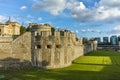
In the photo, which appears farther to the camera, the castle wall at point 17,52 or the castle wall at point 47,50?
the castle wall at point 17,52

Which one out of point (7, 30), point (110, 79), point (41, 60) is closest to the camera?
point (110, 79)

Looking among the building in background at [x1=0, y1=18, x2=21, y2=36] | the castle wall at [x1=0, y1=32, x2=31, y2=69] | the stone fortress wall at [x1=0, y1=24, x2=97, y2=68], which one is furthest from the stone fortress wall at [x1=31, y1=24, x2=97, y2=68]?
the building in background at [x1=0, y1=18, x2=21, y2=36]

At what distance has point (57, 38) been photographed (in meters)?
33.8

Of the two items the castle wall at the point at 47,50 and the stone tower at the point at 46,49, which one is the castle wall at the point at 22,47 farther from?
the castle wall at the point at 47,50

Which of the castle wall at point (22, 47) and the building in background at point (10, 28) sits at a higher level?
the building in background at point (10, 28)

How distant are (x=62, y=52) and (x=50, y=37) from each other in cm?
271

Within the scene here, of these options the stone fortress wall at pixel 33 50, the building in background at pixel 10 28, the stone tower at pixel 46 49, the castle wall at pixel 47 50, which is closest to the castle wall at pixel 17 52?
the stone fortress wall at pixel 33 50

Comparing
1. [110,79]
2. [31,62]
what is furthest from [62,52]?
[110,79]

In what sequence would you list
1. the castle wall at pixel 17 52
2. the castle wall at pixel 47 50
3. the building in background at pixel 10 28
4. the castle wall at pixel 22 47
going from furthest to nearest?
the building in background at pixel 10 28, the castle wall at pixel 22 47, the castle wall at pixel 17 52, the castle wall at pixel 47 50

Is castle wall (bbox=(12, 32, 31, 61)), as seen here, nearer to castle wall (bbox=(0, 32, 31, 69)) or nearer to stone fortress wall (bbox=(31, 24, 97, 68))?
castle wall (bbox=(0, 32, 31, 69))

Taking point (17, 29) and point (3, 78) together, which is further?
point (17, 29)

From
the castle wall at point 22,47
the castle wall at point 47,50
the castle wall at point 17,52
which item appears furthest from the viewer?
the castle wall at point 22,47

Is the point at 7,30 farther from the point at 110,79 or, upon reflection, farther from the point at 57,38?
the point at 110,79

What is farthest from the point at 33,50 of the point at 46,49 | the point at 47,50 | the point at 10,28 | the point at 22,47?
the point at 10,28
